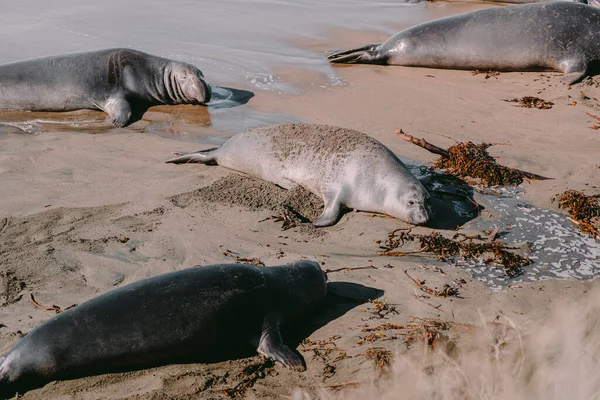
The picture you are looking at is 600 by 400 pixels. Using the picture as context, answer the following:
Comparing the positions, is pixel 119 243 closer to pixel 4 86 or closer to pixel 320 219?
pixel 320 219

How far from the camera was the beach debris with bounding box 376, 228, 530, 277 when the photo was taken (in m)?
4.77

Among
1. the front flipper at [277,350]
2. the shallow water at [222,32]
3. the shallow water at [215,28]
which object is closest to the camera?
the front flipper at [277,350]

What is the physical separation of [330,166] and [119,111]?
318cm

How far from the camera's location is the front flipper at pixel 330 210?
5477 millimetres

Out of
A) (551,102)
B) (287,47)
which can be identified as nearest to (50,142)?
(287,47)

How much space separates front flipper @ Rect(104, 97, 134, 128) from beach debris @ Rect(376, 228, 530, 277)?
3.86m

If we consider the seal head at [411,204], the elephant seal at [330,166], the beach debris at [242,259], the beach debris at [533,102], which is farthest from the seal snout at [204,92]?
the beach debris at [242,259]

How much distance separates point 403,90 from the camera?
29.5 ft

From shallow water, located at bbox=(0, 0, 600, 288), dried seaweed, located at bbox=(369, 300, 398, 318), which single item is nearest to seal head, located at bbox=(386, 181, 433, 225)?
shallow water, located at bbox=(0, 0, 600, 288)

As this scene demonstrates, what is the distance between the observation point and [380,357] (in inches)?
143

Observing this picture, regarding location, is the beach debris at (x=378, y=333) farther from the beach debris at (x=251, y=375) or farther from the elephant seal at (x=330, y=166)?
the elephant seal at (x=330, y=166)

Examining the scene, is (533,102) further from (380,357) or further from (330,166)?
(380,357)

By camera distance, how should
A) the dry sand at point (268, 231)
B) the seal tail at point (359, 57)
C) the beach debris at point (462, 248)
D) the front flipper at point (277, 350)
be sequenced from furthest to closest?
the seal tail at point (359, 57)
the beach debris at point (462, 248)
the front flipper at point (277, 350)
the dry sand at point (268, 231)

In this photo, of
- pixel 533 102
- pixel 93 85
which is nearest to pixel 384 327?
pixel 533 102
